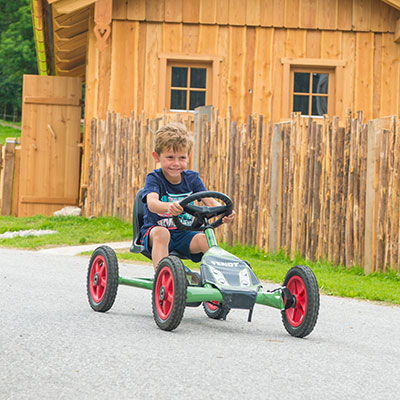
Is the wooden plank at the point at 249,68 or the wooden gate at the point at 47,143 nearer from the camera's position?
the wooden plank at the point at 249,68

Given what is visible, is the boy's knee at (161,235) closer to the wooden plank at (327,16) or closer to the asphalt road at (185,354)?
the asphalt road at (185,354)

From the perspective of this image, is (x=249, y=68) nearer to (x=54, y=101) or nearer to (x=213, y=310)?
(x=54, y=101)

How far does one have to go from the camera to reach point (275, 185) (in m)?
10.3

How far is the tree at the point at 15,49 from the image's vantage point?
143 ft

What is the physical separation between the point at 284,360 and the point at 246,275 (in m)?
0.94

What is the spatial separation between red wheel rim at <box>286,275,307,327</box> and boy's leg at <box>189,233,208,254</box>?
0.75m

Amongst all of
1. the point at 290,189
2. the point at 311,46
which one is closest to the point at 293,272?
the point at 290,189

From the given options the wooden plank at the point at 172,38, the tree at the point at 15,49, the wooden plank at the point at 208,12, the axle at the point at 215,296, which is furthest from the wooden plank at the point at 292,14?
the tree at the point at 15,49

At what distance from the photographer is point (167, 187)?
19.3 feet

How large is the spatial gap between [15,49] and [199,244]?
39358 millimetres

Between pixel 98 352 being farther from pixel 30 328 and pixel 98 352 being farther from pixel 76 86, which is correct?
pixel 76 86

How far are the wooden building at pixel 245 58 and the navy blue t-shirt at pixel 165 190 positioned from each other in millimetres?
9214

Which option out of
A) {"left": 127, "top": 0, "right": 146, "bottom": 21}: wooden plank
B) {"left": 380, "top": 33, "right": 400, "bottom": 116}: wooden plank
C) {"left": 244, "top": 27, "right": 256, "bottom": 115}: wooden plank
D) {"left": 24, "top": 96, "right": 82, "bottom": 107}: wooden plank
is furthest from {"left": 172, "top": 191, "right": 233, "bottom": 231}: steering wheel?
{"left": 24, "top": 96, "right": 82, "bottom": 107}: wooden plank

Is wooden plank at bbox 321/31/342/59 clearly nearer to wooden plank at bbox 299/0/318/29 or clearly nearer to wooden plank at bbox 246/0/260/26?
wooden plank at bbox 299/0/318/29
